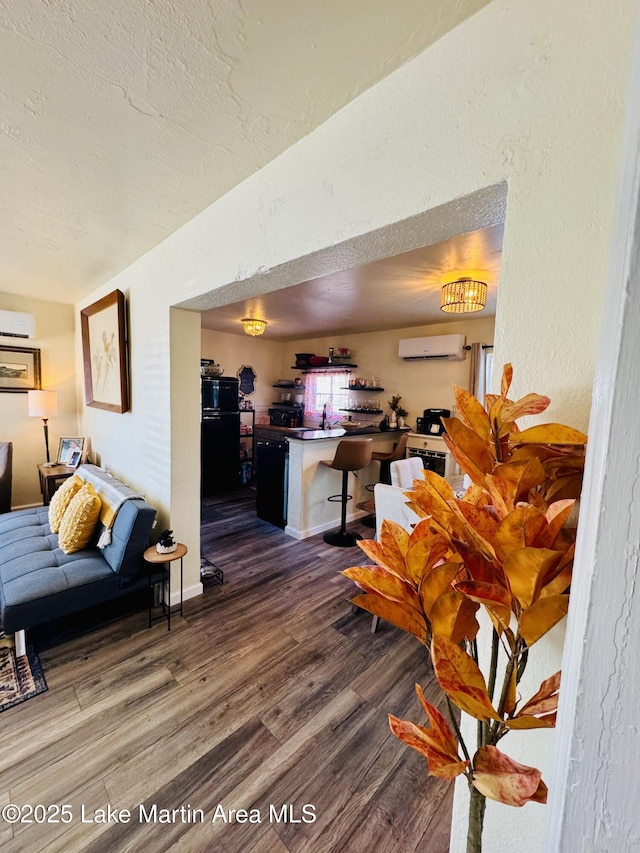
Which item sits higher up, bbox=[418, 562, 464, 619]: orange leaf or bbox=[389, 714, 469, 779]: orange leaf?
bbox=[418, 562, 464, 619]: orange leaf

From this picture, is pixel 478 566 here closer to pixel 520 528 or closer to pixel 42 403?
pixel 520 528

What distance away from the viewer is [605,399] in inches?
16.2

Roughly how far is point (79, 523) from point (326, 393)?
4.05 m

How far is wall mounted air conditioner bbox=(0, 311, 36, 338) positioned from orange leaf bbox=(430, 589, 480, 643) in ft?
14.8

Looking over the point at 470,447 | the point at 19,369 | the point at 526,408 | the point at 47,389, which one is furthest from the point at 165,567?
the point at 19,369

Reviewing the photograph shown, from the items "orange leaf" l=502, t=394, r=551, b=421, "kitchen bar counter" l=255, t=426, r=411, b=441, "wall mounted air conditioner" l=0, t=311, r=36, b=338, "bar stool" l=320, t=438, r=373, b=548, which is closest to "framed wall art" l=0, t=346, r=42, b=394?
"wall mounted air conditioner" l=0, t=311, r=36, b=338

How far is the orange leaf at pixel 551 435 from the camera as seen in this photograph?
21.5 inches

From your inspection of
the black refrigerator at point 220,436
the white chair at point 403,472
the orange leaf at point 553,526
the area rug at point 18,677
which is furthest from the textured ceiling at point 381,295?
the area rug at point 18,677

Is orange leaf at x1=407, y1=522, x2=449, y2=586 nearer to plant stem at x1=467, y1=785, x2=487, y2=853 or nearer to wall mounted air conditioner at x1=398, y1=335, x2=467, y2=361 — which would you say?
plant stem at x1=467, y1=785, x2=487, y2=853

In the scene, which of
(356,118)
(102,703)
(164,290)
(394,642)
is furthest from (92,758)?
(356,118)

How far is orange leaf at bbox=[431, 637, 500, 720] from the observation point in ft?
1.61

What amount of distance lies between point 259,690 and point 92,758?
2.26 feet

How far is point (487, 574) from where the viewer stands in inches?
21.9

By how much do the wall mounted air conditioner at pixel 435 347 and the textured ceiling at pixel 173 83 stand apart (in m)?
3.14
